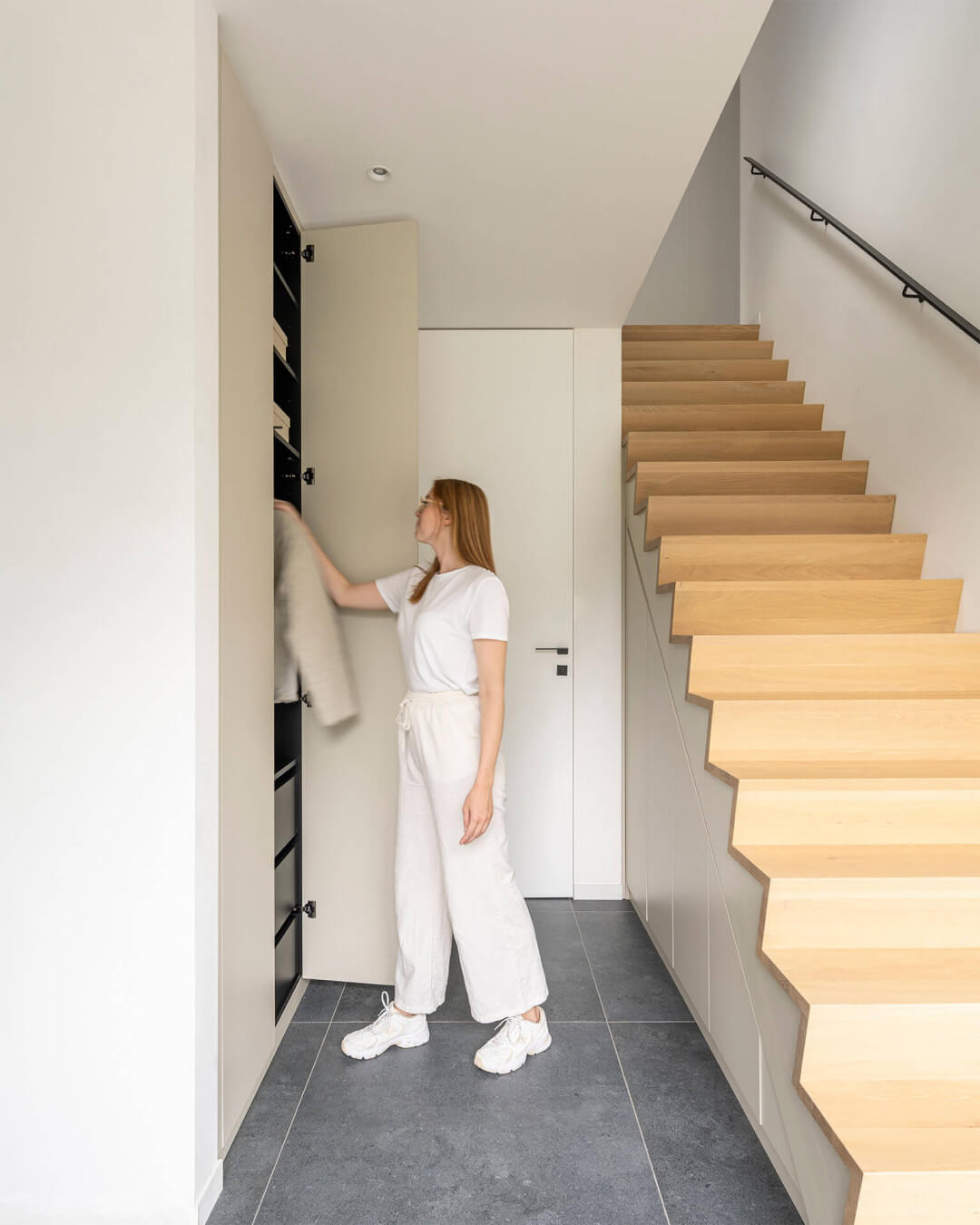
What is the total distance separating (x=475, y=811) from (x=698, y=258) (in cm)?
532

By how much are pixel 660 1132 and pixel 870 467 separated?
2479mm

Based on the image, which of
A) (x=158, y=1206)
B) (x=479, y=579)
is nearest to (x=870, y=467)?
(x=479, y=579)

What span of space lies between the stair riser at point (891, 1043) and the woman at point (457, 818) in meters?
0.93

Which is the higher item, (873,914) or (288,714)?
(288,714)

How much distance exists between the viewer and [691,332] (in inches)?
179

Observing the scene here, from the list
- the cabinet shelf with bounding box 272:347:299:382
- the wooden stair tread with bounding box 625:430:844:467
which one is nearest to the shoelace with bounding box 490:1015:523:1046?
the cabinet shelf with bounding box 272:347:299:382

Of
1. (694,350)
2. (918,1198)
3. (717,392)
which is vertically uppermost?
(694,350)

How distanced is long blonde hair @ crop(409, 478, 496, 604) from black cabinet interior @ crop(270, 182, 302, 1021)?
19.5 inches

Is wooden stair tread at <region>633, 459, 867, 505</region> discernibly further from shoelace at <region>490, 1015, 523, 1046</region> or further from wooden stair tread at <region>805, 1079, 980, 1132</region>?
wooden stair tread at <region>805, 1079, 980, 1132</region>

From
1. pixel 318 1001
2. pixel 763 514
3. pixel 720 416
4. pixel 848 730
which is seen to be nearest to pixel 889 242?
pixel 720 416

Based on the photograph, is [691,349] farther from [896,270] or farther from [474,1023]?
[474,1023]

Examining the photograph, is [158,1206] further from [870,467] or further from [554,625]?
[870,467]

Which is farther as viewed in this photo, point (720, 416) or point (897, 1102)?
point (720, 416)

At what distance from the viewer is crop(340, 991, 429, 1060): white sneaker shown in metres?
2.17
